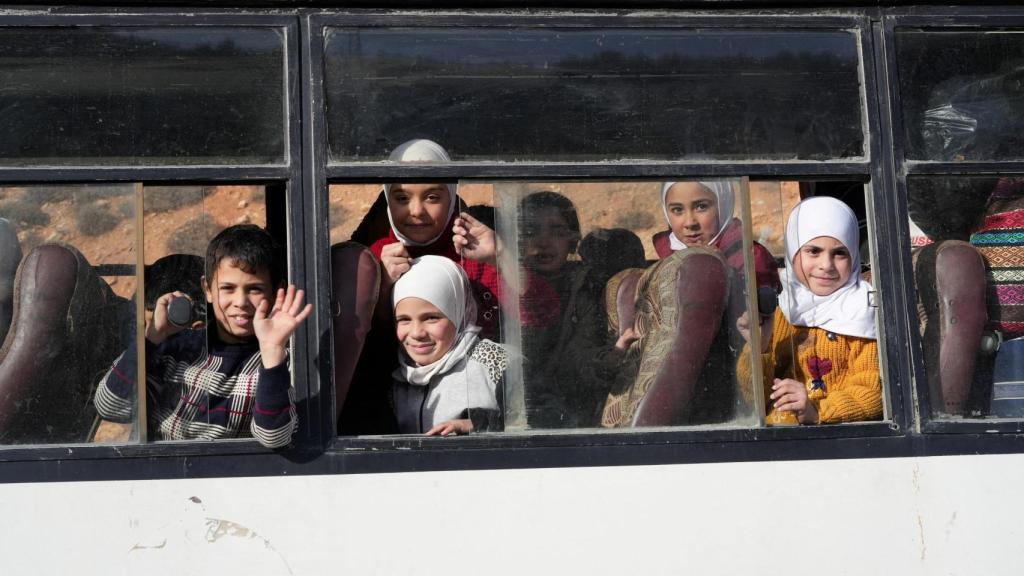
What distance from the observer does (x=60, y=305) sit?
368cm

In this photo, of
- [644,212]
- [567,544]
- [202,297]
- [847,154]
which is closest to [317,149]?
[202,297]

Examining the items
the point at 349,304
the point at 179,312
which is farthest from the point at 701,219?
the point at 179,312

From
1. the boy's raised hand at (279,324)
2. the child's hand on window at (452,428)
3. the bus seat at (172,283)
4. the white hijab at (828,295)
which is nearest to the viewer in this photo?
the boy's raised hand at (279,324)

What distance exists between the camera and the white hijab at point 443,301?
3.83 metres

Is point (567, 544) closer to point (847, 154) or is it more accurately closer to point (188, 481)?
point (188, 481)

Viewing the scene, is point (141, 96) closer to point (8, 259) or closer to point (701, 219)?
point (8, 259)

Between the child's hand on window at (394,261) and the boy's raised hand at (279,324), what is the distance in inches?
11.1

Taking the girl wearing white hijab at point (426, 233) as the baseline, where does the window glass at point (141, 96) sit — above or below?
above

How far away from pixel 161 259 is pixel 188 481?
1.97 feet

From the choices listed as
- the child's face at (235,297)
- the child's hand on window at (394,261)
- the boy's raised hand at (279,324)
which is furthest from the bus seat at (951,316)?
→ the child's face at (235,297)

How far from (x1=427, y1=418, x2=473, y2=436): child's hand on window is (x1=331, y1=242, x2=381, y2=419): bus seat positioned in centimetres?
26

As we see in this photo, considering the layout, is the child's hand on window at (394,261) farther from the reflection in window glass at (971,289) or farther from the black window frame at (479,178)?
the reflection in window glass at (971,289)

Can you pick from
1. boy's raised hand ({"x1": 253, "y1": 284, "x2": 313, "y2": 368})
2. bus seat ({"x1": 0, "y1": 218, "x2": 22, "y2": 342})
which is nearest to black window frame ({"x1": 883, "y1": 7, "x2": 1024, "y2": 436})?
boy's raised hand ({"x1": 253, "y1": 284, "x2": 313, "y2": 368})

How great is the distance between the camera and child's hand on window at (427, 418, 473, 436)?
3783mm
